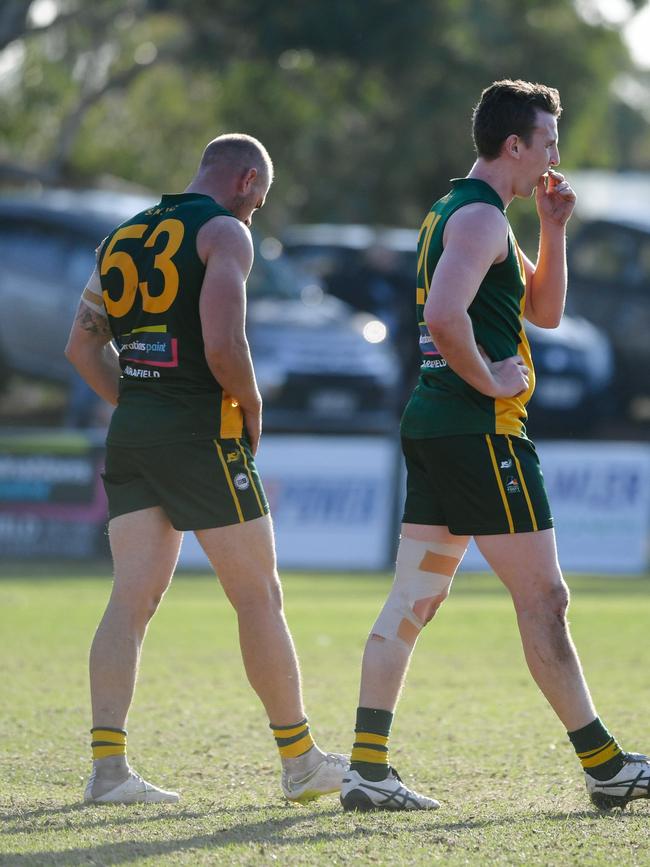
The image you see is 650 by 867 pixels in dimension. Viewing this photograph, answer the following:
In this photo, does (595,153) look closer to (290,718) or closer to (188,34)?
(188,34)

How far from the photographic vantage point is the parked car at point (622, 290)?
23812 mm

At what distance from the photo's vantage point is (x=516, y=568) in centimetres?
490

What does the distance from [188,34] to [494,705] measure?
20.2 metres

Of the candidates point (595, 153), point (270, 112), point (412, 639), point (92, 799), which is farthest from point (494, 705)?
point (595, 153)

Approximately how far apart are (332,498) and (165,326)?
9555 mm

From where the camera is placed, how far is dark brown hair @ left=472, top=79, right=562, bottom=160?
16.4ft

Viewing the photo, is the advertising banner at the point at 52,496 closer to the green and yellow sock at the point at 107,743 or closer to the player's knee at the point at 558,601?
the green and yellow sock at the point at 107,743

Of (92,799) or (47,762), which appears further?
(47,762)

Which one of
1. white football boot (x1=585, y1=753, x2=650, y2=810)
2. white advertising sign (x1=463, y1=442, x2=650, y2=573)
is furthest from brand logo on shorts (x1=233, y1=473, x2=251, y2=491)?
white advertising sign (x1=463, y1=442, x2=650, y2=573)

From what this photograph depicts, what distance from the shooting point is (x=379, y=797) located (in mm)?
4926

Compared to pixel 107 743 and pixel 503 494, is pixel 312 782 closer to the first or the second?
pixel 107 743

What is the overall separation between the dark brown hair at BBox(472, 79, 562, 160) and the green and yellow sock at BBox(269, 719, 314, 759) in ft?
6.34

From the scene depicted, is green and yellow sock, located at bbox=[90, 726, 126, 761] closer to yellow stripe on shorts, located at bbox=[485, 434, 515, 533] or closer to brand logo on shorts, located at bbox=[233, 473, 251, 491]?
brand logo on shorts, located at bbox=[233, 473, 251, 491]

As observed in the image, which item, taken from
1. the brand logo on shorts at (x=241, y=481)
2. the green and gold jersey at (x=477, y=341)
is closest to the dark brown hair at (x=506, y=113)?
the green and gold jersey at (x=477, y=341)
